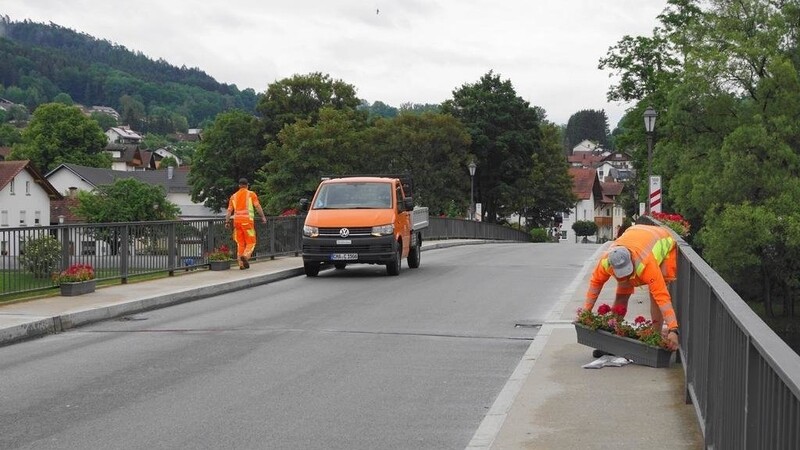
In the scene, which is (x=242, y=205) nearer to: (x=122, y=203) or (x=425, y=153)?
(x=425, y=153)

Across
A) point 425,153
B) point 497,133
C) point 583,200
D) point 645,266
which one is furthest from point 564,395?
point 583,200

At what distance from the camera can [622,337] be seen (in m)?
9.10

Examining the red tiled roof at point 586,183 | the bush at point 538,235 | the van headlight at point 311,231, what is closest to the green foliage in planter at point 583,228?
the red tiled roof at point 586,183

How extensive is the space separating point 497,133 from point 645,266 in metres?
69.4

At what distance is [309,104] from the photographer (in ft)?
252

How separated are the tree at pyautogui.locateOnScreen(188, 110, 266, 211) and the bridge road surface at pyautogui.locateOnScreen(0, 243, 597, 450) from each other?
232 feet

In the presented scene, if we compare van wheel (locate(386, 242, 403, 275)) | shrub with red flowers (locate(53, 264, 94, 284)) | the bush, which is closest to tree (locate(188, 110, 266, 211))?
the bush

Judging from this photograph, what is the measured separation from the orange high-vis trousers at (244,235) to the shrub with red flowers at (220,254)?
37cm

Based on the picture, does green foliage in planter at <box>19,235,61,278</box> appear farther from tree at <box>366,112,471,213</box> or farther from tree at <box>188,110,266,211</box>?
tree at <box>188,110,266,211</box>

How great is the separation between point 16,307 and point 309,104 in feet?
211

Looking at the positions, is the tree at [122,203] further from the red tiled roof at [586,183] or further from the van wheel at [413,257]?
the red tiled roof at [586,183]

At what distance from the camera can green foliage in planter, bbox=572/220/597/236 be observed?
134375 mm

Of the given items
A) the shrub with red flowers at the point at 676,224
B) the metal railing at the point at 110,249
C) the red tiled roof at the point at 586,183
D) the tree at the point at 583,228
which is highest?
the red tiled roof at the point at 586,183

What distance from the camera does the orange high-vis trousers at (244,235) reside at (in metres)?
20.3
